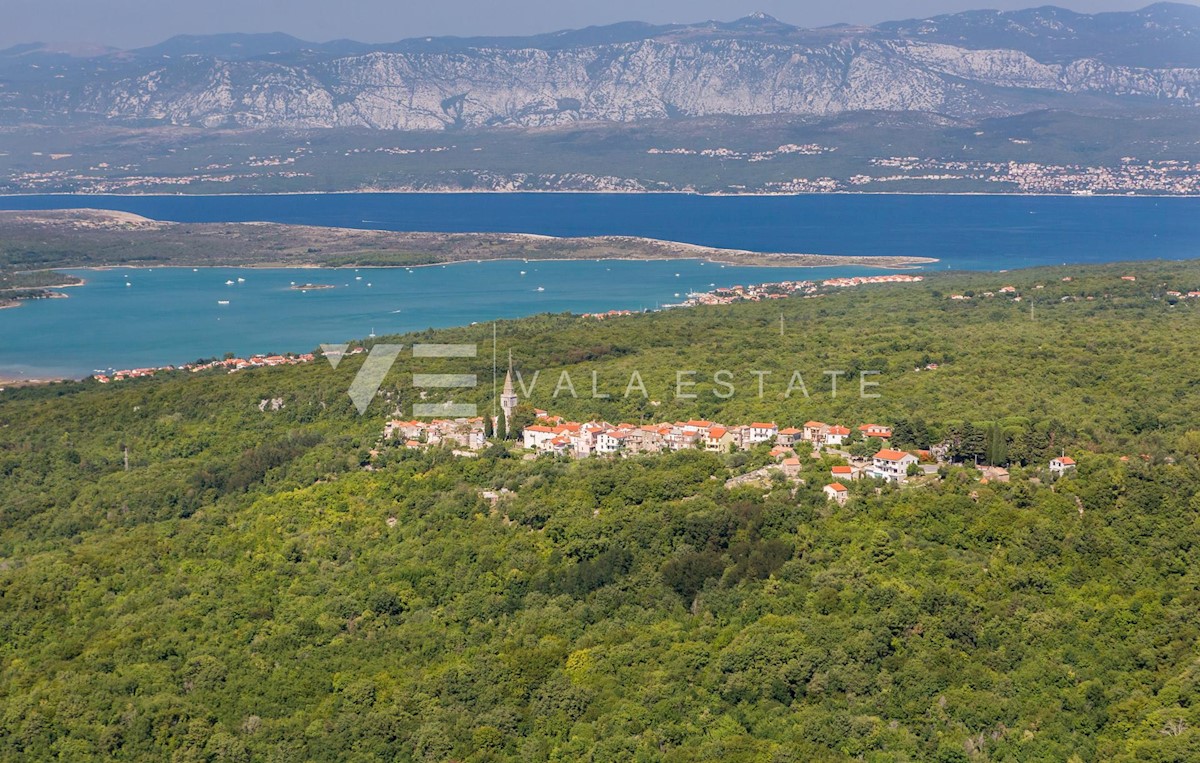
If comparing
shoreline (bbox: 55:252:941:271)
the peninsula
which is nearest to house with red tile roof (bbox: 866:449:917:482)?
the peninsula

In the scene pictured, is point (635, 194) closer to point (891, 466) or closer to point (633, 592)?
point (891, 466)

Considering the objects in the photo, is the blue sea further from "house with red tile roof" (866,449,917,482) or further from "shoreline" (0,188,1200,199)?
"house with red tile roof" (866,449,917,482)

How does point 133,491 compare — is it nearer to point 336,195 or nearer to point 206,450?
point 206,450

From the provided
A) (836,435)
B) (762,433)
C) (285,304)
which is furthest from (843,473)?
(285,304)

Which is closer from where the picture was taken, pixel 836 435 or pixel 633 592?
pixel 633 592

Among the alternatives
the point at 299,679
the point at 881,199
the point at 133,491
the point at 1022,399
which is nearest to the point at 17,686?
the point at 299,679

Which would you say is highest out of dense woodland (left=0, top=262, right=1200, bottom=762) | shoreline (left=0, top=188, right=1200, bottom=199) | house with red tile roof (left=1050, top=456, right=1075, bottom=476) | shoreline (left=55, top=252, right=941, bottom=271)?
house with red tile roof (left=1050, top=456, right=1075, bottom=476)

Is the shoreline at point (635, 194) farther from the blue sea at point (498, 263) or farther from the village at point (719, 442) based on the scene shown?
the village at point (719, 442)
